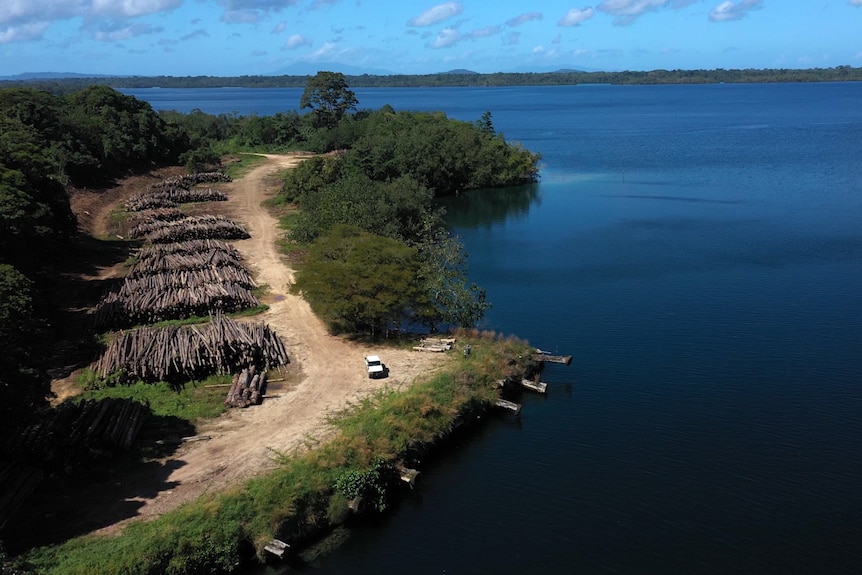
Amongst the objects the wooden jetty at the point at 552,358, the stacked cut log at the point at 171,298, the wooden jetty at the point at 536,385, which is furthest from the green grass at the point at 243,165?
the wooden jetty at the point at 536,385

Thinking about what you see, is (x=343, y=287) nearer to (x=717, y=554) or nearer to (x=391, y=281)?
(x=391, y=281)

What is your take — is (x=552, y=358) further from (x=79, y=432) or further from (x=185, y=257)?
(x=185, y=257)

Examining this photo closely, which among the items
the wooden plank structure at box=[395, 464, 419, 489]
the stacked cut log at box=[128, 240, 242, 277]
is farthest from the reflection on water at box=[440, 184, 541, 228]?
the wooden plank structure at box=[395, 464, 419, 489]

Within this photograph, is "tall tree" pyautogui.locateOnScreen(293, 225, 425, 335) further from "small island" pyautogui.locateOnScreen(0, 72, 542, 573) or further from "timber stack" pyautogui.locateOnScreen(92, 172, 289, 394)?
"timber stack" pyautogui.locateOnScreen(92, 172, 289, 394)

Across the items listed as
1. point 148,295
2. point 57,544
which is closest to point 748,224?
point 148,295

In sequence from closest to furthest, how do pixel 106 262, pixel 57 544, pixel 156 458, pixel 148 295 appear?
pixel 57 544 < pixel 156 458 < pixel 148 295 < pixel 106 262

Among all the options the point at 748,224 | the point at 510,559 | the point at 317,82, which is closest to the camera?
the point at 510,559

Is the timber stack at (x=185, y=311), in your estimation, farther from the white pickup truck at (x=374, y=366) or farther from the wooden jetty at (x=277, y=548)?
the wooden jetty at (x=277, y=548)
